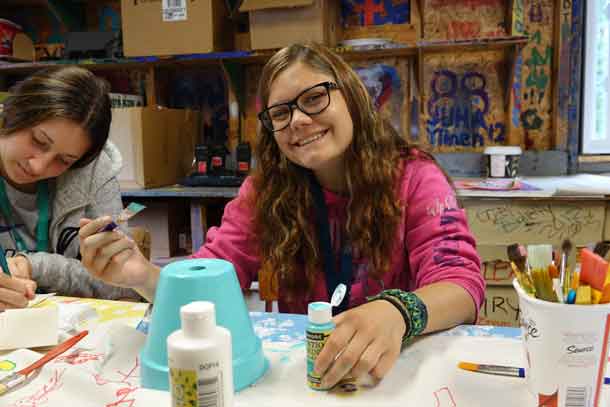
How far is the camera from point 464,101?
254 centimetres

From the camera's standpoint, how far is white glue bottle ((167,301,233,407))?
0.46 meters

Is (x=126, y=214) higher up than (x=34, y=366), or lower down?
higher up

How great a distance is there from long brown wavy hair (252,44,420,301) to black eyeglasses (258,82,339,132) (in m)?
0.05

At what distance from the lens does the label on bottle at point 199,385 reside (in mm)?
463

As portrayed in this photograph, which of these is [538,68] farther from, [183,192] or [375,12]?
[183,192]

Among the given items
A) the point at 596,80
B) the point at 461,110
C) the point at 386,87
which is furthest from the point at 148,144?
the point at 596,80

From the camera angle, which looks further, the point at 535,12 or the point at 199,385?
the point at 535,12

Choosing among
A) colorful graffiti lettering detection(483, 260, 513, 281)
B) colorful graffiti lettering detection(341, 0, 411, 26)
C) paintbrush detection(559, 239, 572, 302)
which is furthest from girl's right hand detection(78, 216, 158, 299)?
colorful graffiti lettering detection(341, 0, 411, 26)

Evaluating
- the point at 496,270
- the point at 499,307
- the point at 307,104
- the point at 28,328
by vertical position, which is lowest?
the point at 499,307

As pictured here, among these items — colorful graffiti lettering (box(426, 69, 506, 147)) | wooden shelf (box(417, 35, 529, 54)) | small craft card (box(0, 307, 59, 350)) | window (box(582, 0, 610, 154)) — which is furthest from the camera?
colorful graffiti lettering (box(426, 69, 506, 147))

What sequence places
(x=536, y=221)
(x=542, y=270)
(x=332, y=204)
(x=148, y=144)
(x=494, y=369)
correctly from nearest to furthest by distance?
(x=542, y=270) → (x=494, y=369) → (x=332, y=204) → (x=536, y=221) → (x=148, y=144)

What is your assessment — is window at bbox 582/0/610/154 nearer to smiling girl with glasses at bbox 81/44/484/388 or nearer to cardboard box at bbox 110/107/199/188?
smiling girl with glasses at bbox 81/44/484/388

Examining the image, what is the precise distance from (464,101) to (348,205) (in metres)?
1.60

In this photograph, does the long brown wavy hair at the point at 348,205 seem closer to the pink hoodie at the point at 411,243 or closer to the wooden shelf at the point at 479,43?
the pink hoodie at the point at 411,243
